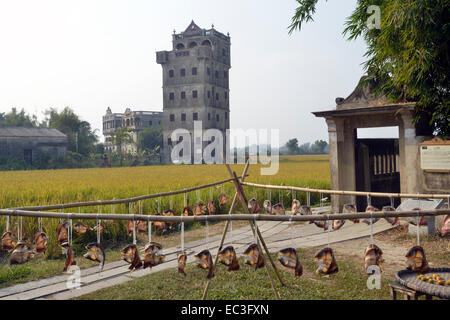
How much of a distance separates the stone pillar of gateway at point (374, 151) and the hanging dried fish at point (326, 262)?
19.4 feet

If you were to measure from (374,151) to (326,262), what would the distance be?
28.2ft

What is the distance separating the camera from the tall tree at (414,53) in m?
7.75

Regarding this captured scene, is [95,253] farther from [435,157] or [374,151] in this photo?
[374,151]

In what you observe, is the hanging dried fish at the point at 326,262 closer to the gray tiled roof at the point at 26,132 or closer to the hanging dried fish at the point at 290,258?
the hanging dried fish at the point at 290,258

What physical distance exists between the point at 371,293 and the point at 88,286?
383 cm

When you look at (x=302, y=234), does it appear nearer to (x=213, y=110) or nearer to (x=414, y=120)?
(x=414, y=120)

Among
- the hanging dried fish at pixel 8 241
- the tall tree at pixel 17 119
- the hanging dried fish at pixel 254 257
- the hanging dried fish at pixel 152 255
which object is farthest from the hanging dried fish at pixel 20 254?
the tall tree at pixel 17 119

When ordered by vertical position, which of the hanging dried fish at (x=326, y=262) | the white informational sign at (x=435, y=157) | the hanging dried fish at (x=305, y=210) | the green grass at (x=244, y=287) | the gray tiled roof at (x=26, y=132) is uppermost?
the gray tiled roof at (x=26, y=132)

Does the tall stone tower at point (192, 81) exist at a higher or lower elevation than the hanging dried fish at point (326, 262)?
higher

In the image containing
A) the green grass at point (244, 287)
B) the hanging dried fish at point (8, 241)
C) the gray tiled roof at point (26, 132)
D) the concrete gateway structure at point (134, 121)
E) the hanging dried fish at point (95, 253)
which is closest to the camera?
the hanging dried fish at point (95, 253)

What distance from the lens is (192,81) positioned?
52.3 metres

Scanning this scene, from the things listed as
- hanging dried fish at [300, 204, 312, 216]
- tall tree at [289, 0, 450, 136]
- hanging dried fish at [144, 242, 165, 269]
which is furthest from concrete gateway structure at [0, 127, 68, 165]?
hanging dried fish at [144, 242, 165, 269]

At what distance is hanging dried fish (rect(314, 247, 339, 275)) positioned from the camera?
3492mm
